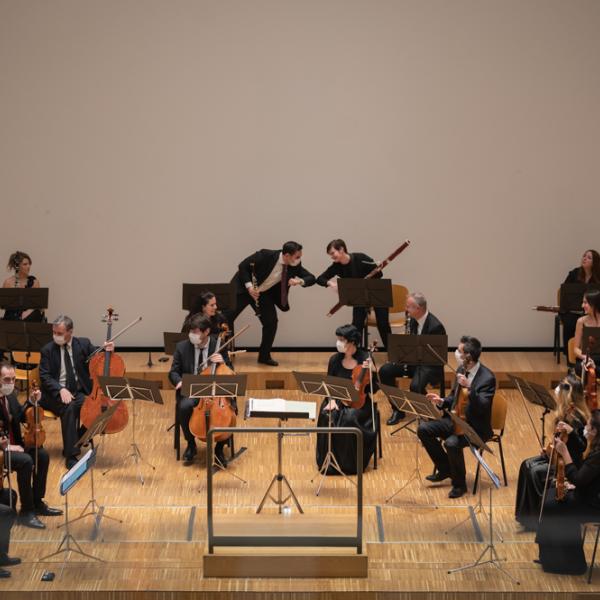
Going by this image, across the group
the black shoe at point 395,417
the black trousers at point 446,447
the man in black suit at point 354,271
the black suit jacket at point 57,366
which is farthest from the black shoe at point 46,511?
the man in black suit at point 354,271

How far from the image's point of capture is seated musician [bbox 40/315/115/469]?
7273mm

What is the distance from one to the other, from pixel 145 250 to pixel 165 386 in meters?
1.47

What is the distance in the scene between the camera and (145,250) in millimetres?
9828

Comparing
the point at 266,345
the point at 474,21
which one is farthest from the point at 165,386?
the point at 474,21

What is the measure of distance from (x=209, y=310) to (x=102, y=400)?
116 cm

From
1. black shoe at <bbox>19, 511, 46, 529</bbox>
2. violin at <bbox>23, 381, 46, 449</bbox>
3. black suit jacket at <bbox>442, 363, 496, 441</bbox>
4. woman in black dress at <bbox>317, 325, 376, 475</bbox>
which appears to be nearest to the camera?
black shoe at <bbox>19, 511, 46, 529</bbox>

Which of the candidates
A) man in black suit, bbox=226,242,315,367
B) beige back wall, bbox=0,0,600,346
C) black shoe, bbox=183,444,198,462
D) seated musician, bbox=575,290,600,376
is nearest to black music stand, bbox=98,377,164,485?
black shoe, bbox=183,444,198,462

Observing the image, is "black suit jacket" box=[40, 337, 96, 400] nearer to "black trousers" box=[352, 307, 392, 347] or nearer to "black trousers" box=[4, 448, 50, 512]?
"black trousers" box=[4, 448, 50, 512]

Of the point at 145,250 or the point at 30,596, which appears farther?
the point at 145,250

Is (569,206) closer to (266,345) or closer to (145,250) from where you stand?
(266,345)

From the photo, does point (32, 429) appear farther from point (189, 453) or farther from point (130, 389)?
point (189, 453)

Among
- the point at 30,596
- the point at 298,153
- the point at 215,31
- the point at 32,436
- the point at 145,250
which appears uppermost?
the point at 215,31

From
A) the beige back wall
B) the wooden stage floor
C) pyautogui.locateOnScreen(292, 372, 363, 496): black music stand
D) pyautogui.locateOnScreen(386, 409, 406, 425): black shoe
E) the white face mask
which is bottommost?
the wooden stage floor

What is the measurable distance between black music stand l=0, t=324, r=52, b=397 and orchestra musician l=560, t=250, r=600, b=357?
14.9ft
